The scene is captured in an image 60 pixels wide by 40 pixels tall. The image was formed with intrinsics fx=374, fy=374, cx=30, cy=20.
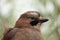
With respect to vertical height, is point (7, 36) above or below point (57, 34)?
above

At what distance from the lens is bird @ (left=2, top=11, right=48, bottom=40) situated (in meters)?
3.29

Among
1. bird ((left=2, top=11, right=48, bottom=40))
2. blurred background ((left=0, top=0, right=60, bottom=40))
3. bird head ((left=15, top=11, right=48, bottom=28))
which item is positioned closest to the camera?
bird ((left=2, top=11, right=48, bottom=40))

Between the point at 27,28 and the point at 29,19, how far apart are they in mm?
85

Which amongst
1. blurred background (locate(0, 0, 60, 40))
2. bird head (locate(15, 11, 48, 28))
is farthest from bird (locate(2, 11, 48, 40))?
blurred background (locate(0, 0, 60, 40))

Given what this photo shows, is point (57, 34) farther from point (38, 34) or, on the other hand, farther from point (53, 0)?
point (38, 34)

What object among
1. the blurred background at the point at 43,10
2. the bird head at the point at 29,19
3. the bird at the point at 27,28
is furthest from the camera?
the blurred background at the point at 43,10

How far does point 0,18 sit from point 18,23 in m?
1.18

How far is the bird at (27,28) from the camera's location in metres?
3.29

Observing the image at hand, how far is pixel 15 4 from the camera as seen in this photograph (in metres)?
4.74

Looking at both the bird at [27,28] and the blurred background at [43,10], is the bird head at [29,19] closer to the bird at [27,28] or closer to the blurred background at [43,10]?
the bird at [27,28]

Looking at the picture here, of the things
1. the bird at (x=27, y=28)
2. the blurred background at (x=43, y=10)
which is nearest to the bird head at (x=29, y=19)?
the bird at (x=27, y=28)

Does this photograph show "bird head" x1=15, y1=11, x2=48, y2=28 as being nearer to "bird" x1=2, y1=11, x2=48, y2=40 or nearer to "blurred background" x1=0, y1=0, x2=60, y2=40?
"bird" x1=2, y1=11, x2=48, y2=40

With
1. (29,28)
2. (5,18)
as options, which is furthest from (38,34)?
(5,18)

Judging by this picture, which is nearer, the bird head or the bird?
the bird
